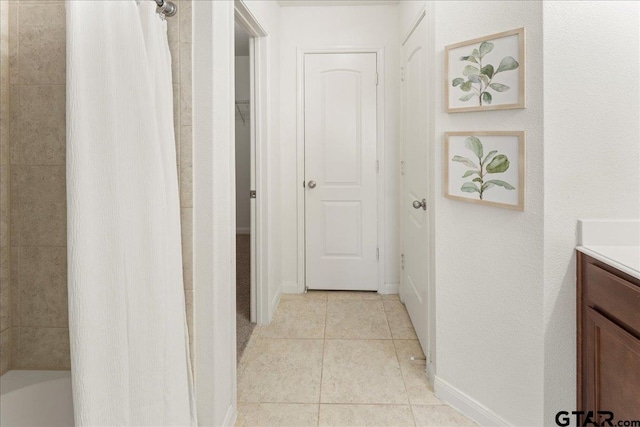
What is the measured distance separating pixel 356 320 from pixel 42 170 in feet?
7.66

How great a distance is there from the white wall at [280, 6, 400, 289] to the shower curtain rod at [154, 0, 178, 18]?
2264mm

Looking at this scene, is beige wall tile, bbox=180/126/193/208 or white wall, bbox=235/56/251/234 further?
white wall, bbox=235/56/251/234

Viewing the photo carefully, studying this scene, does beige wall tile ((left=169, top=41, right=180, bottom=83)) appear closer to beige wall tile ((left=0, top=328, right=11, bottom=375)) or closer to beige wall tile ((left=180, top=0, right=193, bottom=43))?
beige wall tile ((left=180, top=0, right=193, bottom=43))

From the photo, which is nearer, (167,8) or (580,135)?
(167,8)

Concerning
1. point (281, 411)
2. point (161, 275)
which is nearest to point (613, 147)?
point (161, 275)

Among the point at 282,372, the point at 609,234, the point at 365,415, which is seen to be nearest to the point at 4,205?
the point at 282,372

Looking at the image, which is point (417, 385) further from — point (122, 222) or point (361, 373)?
point (122, 222)

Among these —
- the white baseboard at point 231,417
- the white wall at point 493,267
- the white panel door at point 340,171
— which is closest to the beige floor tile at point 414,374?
the white wall at point 493,267

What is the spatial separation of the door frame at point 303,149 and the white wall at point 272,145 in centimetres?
19

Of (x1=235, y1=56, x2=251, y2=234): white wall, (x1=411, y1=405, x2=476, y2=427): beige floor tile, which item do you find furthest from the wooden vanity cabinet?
(x1=235, y1=56, x2=251, y2=234): white wall

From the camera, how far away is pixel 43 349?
164 cm

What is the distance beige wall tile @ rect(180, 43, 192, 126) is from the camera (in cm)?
161

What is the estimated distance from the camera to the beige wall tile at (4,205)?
1547mm

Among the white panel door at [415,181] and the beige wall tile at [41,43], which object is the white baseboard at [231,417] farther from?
the beige wall tile at [41,43]
